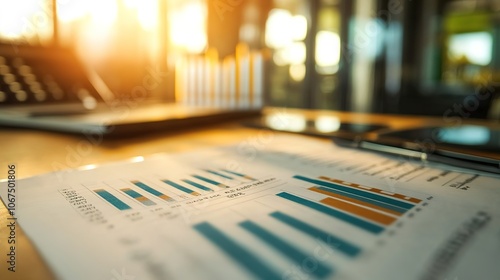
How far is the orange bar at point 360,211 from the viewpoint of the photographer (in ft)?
0.63

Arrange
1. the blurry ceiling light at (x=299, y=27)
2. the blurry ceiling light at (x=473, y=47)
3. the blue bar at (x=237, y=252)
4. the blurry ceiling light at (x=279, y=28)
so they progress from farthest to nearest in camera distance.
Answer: the blurry ceiling light at (x=279, y=28) < the blurry ceiling light at (x=299, y=27) < the blurry ceiling light at (x=473, y=47) < the blue bar at (x=237, y=252)

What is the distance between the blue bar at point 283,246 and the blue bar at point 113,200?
0.08 meters

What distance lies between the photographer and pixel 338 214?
0.66 feet

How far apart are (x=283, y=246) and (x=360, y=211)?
69 millimetres

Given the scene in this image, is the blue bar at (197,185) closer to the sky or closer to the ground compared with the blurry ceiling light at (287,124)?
closer to the ground

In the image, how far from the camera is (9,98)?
0.73m

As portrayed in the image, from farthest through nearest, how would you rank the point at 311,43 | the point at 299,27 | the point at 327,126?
the point at 299,27
the point at 311,43
the point at 327,126

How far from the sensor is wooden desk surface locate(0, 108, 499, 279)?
0.51 ft

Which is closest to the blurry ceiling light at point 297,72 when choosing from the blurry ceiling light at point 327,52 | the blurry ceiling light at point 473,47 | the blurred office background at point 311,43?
the blurred office background at point 311,43

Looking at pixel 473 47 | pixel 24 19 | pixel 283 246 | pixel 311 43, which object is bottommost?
pixel 283 246

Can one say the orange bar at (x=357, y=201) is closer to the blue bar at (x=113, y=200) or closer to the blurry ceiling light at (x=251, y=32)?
the blue bar at (x=113, y=200)

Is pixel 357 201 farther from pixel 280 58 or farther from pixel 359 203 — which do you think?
pixel 280 58

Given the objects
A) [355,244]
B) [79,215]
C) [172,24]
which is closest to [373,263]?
[355,244]

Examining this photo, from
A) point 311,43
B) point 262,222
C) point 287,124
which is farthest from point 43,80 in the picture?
point 311,43
